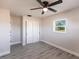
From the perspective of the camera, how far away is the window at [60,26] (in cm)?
445

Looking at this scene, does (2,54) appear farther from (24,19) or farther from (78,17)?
(78,17)

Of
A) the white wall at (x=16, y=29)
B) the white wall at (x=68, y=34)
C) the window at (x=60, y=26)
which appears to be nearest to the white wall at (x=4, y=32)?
the white wall at (x=16, y=29)

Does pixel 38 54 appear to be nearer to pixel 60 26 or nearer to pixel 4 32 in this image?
pixel 4 32

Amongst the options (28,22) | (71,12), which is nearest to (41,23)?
(28,22)

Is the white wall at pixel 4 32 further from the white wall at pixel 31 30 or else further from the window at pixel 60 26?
the window at pixel 60 26

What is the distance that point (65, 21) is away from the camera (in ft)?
14.1

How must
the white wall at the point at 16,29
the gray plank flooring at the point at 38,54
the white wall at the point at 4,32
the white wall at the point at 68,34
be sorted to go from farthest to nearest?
the white wall at the point at 16,29
the white wall at the point at 68,34
the white wall at the point at 4,32
the gray plank flooring at the point at 38,54

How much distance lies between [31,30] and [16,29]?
48.1 inches

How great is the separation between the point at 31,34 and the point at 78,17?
3734 millimetres

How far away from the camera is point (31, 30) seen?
589 cm

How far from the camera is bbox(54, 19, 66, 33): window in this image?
14.6ft

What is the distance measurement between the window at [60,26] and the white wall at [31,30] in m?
1.85

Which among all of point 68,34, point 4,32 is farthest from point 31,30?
point 68,34

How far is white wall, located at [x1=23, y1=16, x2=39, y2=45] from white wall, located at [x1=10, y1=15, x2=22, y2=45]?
607 millimetres
